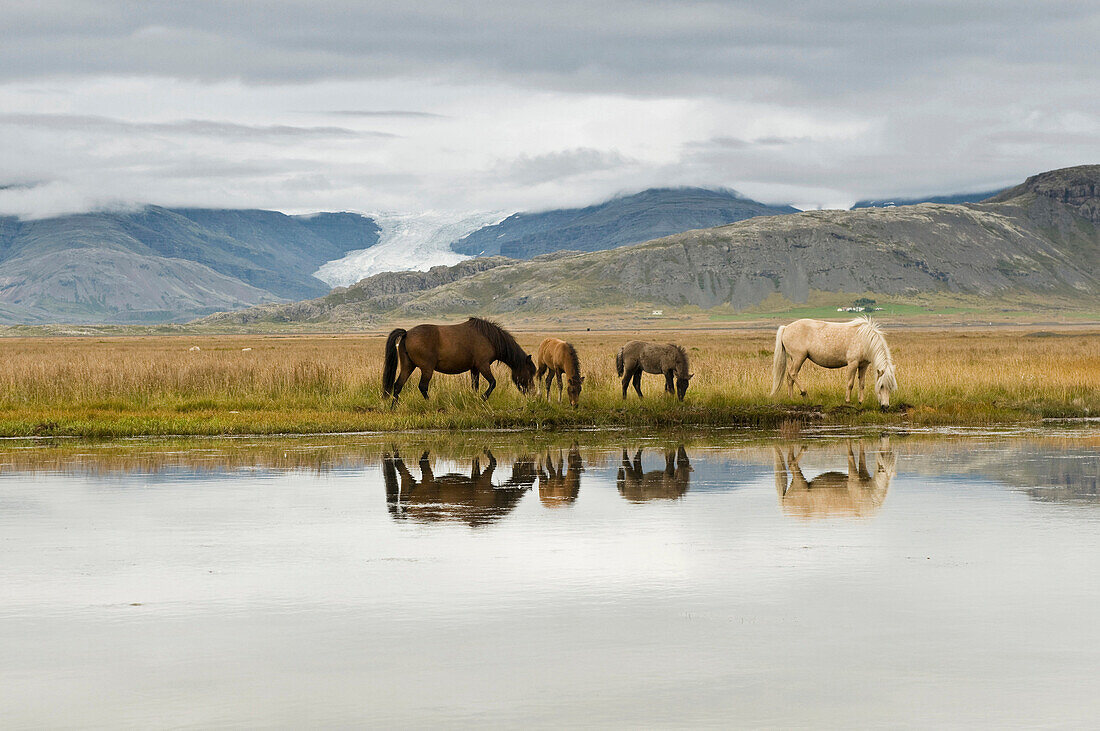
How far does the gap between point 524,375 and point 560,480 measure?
10.7 m

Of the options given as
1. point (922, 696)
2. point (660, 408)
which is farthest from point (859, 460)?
point (922, 696)

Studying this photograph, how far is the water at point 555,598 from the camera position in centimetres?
730

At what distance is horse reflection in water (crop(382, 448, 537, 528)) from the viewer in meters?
14.0

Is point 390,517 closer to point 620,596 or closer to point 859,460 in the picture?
point 620,596

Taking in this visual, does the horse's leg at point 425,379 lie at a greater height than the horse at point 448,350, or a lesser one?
lesser

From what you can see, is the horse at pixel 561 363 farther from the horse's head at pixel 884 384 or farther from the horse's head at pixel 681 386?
the horse's head at pixel 884 384

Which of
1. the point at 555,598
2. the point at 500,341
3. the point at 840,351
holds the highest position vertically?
the point at 500,341

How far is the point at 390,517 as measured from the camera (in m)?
14.0

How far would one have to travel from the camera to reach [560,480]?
17.1 meters

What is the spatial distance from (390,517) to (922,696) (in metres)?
7.88

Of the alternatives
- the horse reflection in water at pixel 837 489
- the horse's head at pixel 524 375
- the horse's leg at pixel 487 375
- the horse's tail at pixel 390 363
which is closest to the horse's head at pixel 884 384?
the horse reflection in water at pixel 837 489

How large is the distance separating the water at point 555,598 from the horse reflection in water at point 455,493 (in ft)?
0.26

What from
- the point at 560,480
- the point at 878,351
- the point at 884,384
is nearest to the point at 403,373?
the point at 560,480

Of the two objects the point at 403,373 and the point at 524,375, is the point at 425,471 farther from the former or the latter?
the point at 524,375
